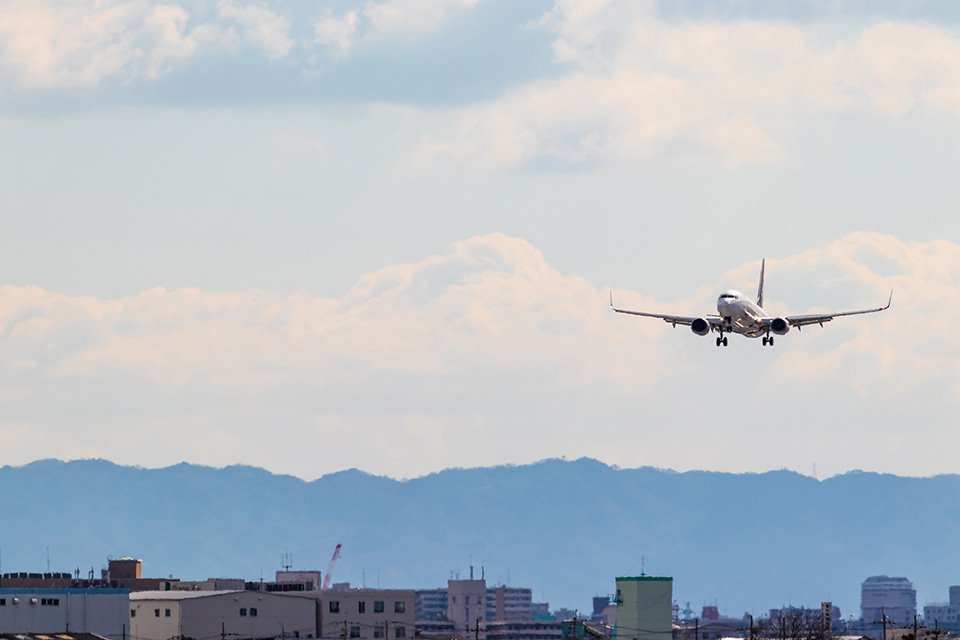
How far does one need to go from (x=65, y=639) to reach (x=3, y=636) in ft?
28.5

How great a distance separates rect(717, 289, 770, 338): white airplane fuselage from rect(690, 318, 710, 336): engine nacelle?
2.19 metres

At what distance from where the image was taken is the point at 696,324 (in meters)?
172

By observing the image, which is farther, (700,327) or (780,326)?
(780,326)

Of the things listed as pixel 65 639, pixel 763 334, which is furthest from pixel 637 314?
pixel 65 639

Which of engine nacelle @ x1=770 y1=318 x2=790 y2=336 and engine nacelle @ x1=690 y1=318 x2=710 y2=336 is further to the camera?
engine nacelle @ x1=770 y1=318 x2=790 y2=336

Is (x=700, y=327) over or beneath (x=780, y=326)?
beneath

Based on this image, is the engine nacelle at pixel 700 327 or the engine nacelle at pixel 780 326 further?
the engine nacelle at pixel 780 326

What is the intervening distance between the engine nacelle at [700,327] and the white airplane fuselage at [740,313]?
86.2 inches

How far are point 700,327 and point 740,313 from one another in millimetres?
4374

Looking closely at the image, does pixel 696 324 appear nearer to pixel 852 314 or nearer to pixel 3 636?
pixel 852 314

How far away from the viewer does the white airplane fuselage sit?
561ft

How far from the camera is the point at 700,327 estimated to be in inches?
6747

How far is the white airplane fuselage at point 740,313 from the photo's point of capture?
171 meters

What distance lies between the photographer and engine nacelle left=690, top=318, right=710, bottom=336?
171125 millimetres
